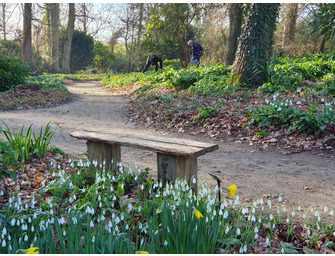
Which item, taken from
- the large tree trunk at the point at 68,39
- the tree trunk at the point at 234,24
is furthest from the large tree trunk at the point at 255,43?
the large tree trunk at the point at 68,39

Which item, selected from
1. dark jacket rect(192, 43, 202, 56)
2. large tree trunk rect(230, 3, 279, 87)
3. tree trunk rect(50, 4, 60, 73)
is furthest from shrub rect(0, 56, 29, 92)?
tree trunk rect(50, 4, 60, 73)

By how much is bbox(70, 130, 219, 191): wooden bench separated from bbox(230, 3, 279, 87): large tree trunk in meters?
5.83

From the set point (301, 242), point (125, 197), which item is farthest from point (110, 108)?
point (301, 242)

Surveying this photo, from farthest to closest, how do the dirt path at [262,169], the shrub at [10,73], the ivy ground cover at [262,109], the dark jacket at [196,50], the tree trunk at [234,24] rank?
the dark jacket at [196,50]
the tree trunk at [234,24]
the shrub at [10,73]
the ivy ground cover at [262,109]
the dirt path at [262,169]

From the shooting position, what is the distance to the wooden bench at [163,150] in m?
2.85

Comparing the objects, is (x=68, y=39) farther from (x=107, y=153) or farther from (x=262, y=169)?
(x=262, y=169)

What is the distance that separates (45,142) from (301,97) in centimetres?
545

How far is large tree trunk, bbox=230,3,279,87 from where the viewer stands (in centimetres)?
822

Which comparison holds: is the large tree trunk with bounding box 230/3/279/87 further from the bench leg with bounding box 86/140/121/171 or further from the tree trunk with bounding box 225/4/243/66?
the bench leg with bounding box 86/140/121/171

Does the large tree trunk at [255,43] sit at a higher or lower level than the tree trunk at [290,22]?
lower

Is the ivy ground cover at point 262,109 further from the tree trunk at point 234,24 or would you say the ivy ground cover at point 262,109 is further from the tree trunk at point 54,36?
the tree trunk at point 54,36

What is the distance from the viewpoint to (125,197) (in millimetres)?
3049

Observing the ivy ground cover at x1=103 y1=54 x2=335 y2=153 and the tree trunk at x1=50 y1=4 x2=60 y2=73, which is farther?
the tree trunk at x1=50 y1=4 x2=60 y2=73

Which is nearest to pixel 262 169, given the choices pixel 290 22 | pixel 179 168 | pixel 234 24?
pixel 179 168
